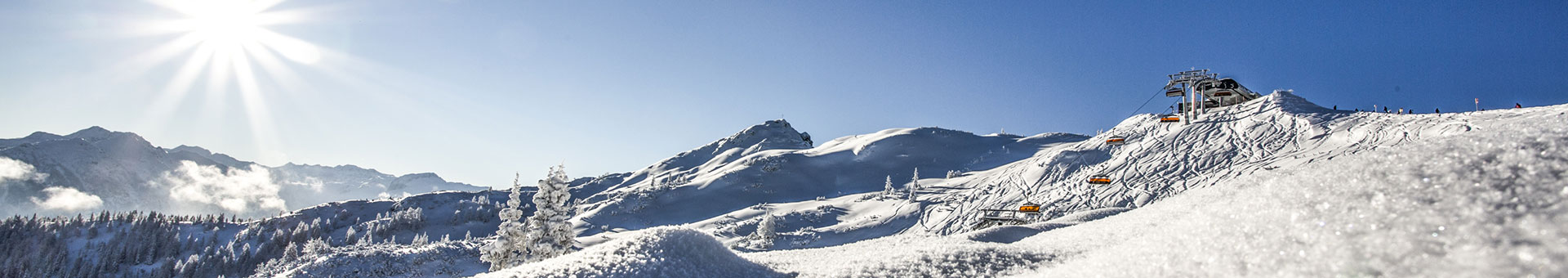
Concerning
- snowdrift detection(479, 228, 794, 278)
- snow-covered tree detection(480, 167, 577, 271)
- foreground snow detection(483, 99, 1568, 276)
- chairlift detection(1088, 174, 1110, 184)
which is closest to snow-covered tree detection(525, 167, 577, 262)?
snow-covered tree detection(480, 167, 577, 271)

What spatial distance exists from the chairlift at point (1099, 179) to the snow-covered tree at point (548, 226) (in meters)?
45.4

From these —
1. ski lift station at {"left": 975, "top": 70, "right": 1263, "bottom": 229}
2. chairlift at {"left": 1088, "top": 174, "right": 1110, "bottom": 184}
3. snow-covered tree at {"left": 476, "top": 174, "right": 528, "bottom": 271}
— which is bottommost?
snow-covered tree at {"left": 476, "top": 174, "right": 528, "bottom": 271}

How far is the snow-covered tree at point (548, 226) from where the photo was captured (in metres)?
36.7

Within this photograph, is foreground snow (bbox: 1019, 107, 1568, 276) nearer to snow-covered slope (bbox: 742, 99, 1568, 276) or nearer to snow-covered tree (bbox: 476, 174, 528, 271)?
snow-covered slope (bbox: 742, 99, 1568, 276)

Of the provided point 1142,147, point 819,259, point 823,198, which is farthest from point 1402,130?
point 823,198

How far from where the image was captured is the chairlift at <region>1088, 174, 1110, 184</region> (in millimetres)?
59119

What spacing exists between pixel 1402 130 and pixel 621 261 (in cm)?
6059

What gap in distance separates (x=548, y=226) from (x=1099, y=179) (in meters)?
46.9

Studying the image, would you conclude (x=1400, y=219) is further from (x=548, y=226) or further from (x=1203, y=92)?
(x=1203, y=92)

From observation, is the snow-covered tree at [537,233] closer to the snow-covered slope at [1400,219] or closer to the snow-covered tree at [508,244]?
the snow-covered tree at [508,244]

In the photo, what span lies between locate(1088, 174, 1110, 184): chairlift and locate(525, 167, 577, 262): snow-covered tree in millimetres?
45419

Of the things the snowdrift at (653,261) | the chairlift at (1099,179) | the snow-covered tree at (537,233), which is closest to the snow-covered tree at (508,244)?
the snow-covered tree at (537,233)

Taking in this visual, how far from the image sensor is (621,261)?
→ 5.22m

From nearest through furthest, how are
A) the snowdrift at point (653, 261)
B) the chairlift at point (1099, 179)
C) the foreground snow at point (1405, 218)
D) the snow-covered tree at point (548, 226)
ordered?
the foreground snow at point (1405, 218), the snowdrift at point (653, 261), the snow-covered tree at point (548, 226), the chairlift at point (1099, 179)
